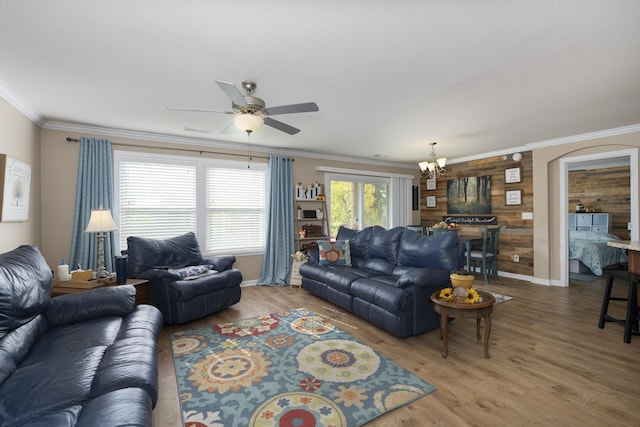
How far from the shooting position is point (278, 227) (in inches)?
211

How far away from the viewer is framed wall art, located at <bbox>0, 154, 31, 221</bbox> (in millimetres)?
2795

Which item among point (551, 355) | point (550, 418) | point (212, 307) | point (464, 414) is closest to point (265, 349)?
point (212, 307)

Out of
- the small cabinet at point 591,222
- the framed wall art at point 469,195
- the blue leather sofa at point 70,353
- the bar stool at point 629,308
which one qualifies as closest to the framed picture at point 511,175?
the framed wall art at point 469,195

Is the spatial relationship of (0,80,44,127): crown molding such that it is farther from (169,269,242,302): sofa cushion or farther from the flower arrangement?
the flower arrangement

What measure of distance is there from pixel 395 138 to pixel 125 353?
171 inches

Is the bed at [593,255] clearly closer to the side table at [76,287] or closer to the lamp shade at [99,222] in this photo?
the side table at [76,287]

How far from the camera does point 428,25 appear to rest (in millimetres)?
1897

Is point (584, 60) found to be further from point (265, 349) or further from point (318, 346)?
point (265, 349)

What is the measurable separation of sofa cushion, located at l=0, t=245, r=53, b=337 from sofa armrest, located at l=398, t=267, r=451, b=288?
2.99 m

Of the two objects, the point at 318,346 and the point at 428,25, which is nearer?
the point at 428,25

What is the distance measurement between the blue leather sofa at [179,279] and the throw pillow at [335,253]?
4.15 feet

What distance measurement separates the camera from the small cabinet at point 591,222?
746 centimetres

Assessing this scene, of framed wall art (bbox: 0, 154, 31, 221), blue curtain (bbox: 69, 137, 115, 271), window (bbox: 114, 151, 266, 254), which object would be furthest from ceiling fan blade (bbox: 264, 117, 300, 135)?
blue curtain (bbox: 69, 137, 115, 271)

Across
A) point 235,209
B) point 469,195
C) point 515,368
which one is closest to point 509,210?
point 469,195
